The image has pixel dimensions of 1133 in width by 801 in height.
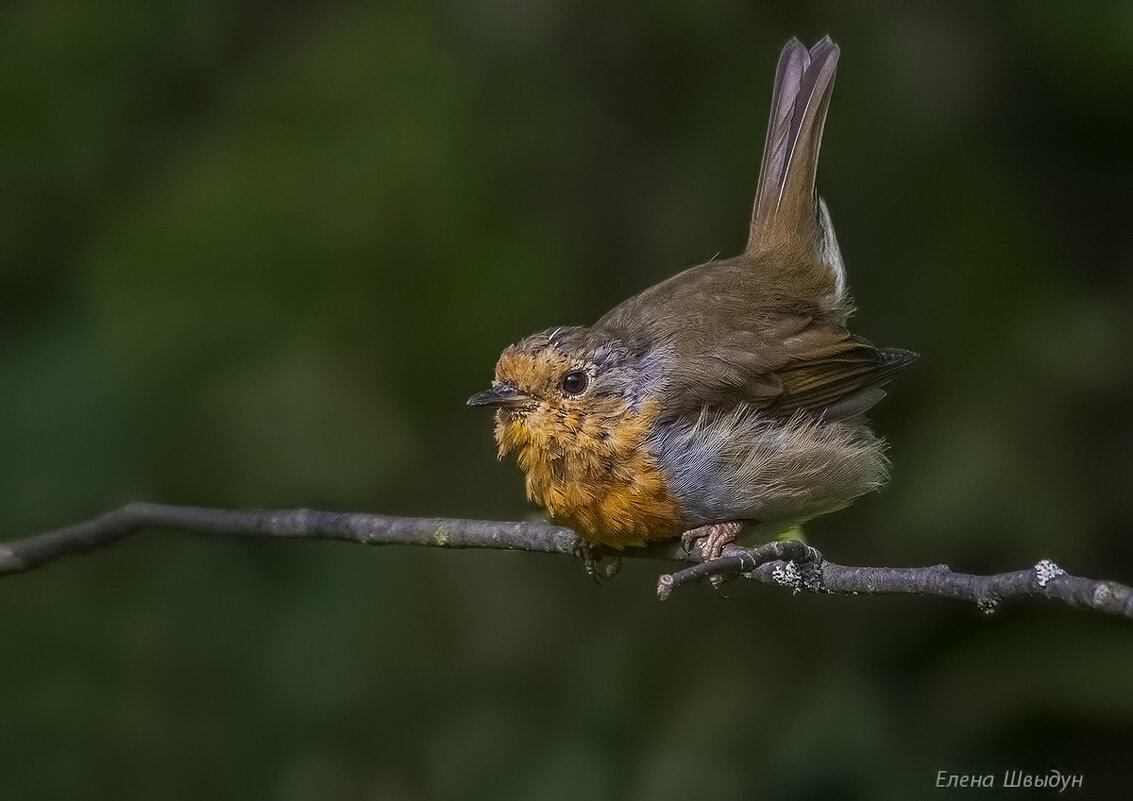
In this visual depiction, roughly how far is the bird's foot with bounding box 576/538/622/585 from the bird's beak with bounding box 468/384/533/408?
0.53 metres

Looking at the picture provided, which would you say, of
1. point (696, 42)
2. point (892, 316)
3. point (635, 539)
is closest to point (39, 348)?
point (635, 539)

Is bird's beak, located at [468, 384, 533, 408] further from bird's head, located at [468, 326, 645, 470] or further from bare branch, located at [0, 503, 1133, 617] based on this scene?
bare branch, located at [0, 503, 1133, 617]

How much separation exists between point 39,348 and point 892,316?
3.73 m

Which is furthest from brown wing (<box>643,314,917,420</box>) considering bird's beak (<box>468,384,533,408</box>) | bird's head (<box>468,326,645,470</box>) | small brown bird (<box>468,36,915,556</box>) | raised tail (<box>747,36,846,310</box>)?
bird's beak (<box>468,384,533,408</box>)

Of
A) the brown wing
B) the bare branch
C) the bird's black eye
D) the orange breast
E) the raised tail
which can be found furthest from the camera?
the raised tail

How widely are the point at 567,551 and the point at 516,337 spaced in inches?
77.6

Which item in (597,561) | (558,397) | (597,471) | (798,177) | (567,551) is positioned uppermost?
(798,177)

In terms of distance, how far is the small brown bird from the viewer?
4320mm

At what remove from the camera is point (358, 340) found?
5.87 m

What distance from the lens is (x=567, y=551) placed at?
13.5ft

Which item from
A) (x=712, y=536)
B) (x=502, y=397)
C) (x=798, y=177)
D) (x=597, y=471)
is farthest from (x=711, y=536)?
(x=798, y=177)

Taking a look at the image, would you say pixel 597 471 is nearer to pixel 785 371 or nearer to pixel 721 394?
pixel 721 394

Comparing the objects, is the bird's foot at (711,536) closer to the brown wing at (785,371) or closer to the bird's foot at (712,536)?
the bird's foot at (712,536)

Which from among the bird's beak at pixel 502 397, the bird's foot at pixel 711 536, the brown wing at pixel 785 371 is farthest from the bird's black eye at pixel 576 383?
the bird's foot at pixel 711 536
